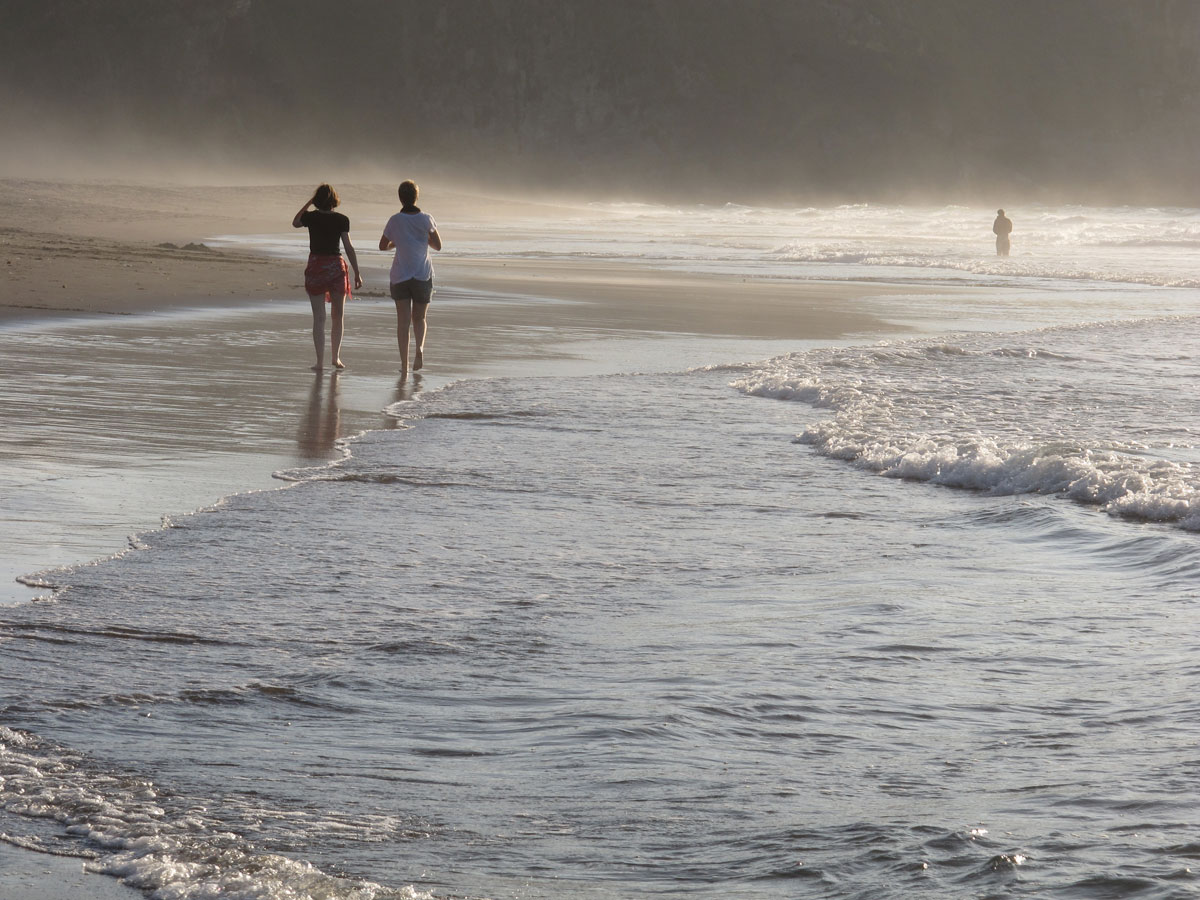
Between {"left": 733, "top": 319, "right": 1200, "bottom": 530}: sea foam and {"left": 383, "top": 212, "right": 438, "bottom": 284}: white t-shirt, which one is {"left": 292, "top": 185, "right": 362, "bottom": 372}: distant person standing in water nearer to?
{"left": 383, "top": 212, "right": 438, "bottom": 284}: white t-shirt

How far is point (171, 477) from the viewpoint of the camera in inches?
260

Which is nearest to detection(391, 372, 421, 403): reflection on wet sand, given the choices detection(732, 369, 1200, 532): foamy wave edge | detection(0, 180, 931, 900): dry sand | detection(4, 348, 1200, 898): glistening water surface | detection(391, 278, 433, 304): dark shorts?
detection(0, 180, 931, 900): dry sand

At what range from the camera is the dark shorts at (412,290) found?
34.8ft

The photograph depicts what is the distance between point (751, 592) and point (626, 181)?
343 ft

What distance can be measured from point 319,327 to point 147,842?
7.67 m

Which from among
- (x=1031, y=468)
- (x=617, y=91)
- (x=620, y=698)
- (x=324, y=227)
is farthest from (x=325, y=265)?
(x=617, y=91)

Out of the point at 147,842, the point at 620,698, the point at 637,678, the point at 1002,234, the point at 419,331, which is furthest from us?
the point at 1002,234

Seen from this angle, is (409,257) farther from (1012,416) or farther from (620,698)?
(620,698)

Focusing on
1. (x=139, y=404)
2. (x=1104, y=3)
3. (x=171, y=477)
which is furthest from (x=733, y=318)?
(x=1104, y=3)

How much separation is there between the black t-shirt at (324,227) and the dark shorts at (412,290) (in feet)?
1.58

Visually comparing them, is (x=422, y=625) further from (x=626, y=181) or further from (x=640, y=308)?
(x=626, y=181)

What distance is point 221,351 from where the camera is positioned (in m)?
11.5

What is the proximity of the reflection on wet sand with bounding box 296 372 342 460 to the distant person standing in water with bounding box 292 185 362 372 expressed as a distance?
0.45 m

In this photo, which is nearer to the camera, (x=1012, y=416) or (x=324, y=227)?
(x=1012, y=416)
